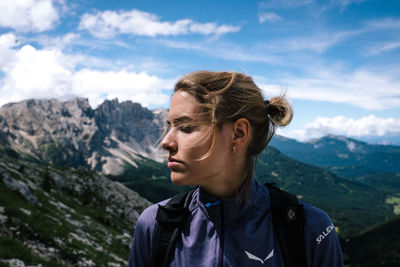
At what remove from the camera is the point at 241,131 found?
3.57m

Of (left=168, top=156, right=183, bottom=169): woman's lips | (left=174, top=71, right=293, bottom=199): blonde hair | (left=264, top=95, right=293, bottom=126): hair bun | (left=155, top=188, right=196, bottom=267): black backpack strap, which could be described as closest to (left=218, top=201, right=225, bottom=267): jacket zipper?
(left=155, top=188, right=196, bottom=267): black backpack strap

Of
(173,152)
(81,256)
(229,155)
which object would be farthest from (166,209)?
(81,256)

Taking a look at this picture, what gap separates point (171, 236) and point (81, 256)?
16436 mm

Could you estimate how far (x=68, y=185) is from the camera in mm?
47562

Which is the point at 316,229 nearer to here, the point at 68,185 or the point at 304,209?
the point at 304,209

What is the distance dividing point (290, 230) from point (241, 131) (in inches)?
55.1

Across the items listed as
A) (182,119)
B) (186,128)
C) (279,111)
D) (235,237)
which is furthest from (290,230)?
(182,119)

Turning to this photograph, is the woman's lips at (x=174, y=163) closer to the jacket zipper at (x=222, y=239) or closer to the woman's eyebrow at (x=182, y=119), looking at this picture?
the woman's eyebrow at (x=182, y=119)

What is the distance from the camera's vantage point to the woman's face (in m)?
3.39

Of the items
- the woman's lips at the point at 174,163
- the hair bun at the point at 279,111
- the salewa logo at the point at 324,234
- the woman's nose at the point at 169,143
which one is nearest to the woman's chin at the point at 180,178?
the woman's lips at the point at 174,163

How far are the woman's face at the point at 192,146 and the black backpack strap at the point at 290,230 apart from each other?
923 mm

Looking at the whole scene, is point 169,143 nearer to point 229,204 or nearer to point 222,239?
point 229,204

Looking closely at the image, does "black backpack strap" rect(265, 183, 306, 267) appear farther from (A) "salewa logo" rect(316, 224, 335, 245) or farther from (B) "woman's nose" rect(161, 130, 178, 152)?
(B) "woman's nose" rect(161, 130, 178, 152)

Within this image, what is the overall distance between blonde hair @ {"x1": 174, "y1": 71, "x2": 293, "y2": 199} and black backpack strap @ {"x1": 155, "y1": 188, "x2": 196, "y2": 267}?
964 mm
